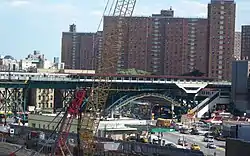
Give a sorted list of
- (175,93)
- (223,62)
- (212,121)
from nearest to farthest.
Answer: (212,121)
(175,93)
(223,62)

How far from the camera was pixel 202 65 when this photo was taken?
54.3 metres

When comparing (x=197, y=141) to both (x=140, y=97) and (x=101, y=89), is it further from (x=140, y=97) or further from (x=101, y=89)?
(x=140, y=97)

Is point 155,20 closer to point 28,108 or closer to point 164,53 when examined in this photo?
point 164,53

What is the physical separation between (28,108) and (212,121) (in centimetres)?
1601

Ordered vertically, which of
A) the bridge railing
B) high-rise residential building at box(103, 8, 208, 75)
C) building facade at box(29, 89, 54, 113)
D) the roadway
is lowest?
the roadway

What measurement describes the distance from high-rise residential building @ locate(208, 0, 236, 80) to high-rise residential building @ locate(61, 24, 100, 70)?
22.9 metres

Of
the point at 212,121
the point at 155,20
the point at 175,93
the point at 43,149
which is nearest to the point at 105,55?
the point at 43,149

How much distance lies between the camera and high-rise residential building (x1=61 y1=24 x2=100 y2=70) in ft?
240

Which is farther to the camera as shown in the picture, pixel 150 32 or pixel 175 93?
pixel 150 32

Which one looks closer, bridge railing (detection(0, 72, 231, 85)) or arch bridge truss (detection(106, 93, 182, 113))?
bridge railing (detection(0, 72, 231, 85))

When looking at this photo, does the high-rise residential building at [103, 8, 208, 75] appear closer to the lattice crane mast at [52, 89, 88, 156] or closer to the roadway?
the roadway

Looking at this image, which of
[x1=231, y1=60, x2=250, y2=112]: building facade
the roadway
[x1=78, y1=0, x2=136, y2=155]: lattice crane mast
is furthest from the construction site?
[x1=231, y1=60, x2=250, y2=112]: building facade

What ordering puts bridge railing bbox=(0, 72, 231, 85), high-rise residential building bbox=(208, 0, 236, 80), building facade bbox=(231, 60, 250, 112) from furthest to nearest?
1. high-rise residential building bbox=(208, 0, 236, 80)
2. building facade bbox=(231, 60, 250, 112)
3. bridge railing bbox=(0, 72, 231, 85)

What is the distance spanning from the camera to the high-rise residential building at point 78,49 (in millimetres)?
73125
